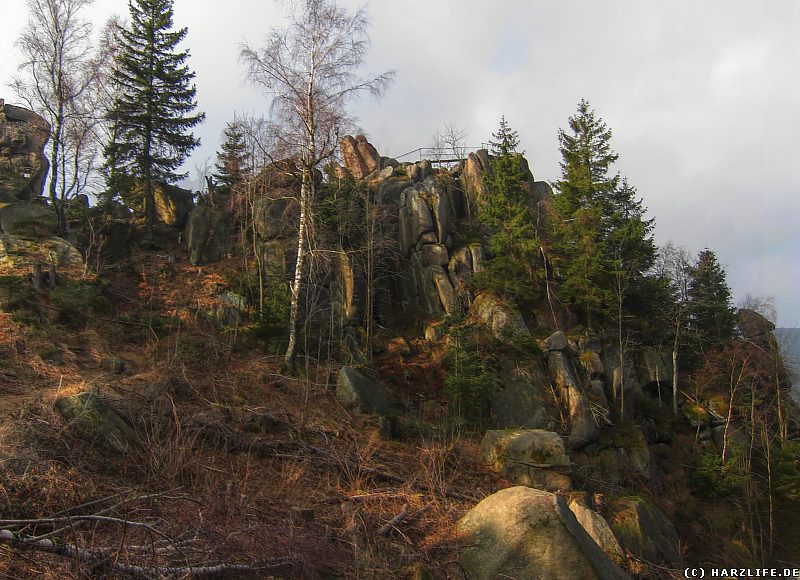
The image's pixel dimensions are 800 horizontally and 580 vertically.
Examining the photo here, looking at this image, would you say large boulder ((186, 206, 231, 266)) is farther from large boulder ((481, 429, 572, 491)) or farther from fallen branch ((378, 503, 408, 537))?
fallen branch ((378, 503, 408, 537))

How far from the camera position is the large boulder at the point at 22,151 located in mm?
22472

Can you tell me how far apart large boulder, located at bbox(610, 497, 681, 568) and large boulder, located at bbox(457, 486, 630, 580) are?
270 cm

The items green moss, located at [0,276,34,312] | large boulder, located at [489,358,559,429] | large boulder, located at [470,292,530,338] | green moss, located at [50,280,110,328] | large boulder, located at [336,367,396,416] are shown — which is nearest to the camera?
large boulder, located at [336,367,396,416]

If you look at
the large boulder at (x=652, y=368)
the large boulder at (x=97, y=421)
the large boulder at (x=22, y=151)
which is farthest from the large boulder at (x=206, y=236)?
the large boulder at (x=652, y=368)

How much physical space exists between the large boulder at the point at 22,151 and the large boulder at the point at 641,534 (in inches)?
1054

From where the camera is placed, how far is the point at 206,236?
2284 centimetres

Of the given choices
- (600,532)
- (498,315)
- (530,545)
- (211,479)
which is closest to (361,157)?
(498,315)

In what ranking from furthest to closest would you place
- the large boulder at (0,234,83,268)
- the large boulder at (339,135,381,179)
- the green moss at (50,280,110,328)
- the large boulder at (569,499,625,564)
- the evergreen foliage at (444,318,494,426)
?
the large boulder at (339,135,381,179), the large boulder at (0,234,83,268), the evergreen foliage at (444,318,494,426), the green moss at (50,280,110,328), the large boulder at (569,499,625,564)

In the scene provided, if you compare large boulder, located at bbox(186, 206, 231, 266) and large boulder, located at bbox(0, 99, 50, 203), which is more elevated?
large boulder, located at bbox(0, 99, 50, 203)

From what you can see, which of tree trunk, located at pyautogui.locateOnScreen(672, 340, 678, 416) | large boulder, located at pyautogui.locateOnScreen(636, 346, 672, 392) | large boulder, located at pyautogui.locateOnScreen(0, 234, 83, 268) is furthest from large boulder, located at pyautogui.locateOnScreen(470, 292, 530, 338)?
large boulder, located at pyautogui.locateOnScreen(0, 234, 83, 268)

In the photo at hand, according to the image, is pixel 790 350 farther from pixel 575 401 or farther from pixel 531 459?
pixel 531 459

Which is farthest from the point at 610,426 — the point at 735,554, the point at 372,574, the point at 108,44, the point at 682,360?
the point at 108,44

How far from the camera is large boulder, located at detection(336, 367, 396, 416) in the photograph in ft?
41.9

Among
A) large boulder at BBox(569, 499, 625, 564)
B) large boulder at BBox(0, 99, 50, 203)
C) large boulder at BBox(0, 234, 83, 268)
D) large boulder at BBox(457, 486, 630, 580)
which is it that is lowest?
large boulder at BBox(569, 499, 625, 564)
